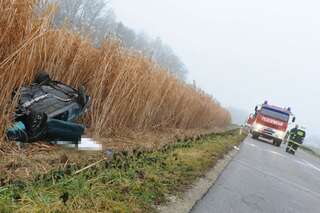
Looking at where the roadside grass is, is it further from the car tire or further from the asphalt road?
the car tire

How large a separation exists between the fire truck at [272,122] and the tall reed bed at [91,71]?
17956 mm

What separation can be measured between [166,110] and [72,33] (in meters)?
6.38

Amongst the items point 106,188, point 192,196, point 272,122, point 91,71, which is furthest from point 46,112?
point 272,122

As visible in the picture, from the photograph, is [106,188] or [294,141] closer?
[106,188]

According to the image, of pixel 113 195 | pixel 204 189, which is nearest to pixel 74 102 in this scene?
pixel 204 189

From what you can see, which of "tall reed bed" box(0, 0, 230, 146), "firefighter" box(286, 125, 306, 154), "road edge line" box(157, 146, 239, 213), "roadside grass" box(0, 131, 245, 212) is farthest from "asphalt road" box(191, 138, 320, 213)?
"firefighter" box(286, 125, 306, 154)

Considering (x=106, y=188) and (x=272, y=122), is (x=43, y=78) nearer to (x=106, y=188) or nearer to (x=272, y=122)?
(x=106, y=188)

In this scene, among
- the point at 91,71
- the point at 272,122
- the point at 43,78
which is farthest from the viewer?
the point at 272,122

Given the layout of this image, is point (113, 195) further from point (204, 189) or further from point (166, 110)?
point (166, 110)

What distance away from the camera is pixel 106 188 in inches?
167

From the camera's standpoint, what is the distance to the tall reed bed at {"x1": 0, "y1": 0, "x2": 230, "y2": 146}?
14.7ft

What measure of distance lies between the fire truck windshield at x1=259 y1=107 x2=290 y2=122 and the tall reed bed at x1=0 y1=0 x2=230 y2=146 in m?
18.8

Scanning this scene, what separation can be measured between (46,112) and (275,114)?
2707cm

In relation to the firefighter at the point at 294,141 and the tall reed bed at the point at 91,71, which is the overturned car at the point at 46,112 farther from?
the firefighter at the point at 294,141
